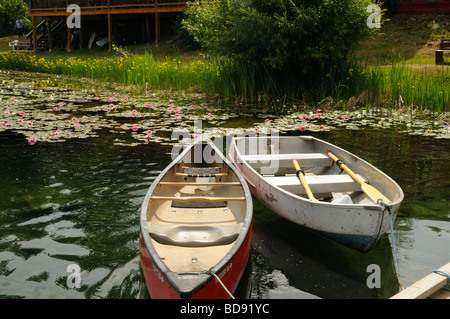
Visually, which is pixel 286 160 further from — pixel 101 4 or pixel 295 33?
pixel 101 4

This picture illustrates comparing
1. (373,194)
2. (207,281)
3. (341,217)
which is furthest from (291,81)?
(207,281)

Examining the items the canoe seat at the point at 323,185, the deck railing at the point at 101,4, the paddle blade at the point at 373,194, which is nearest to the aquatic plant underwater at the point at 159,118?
the canoe seat at the point at 323,185

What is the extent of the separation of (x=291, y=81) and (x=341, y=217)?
26.4 ft

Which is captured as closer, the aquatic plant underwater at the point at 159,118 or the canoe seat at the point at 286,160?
the canoe seat at the point at 286,160

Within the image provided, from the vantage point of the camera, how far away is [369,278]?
12.3 feet

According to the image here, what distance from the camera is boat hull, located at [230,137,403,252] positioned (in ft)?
11.8

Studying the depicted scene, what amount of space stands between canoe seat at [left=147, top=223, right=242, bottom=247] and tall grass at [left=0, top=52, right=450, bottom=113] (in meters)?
7.00

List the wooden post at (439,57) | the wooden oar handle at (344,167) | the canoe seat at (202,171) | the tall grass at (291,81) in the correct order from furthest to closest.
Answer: the wooden post at (439,57)
the tall grass at (291,81)
the canoe seat at (202,171)
the wooden oar handle at (344,167)

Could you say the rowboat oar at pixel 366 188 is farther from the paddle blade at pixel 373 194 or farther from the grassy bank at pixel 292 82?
the grassy bank at pixel 292 82

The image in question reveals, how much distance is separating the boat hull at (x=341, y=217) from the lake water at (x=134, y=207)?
29 cm

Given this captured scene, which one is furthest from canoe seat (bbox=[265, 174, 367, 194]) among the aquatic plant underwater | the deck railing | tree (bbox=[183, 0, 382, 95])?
the deck railing

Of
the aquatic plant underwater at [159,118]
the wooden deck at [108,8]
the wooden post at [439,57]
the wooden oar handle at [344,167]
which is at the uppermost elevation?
the wooden deck at [108,8]

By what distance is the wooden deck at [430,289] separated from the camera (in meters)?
2.82

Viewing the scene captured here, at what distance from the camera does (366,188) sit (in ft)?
14.4
